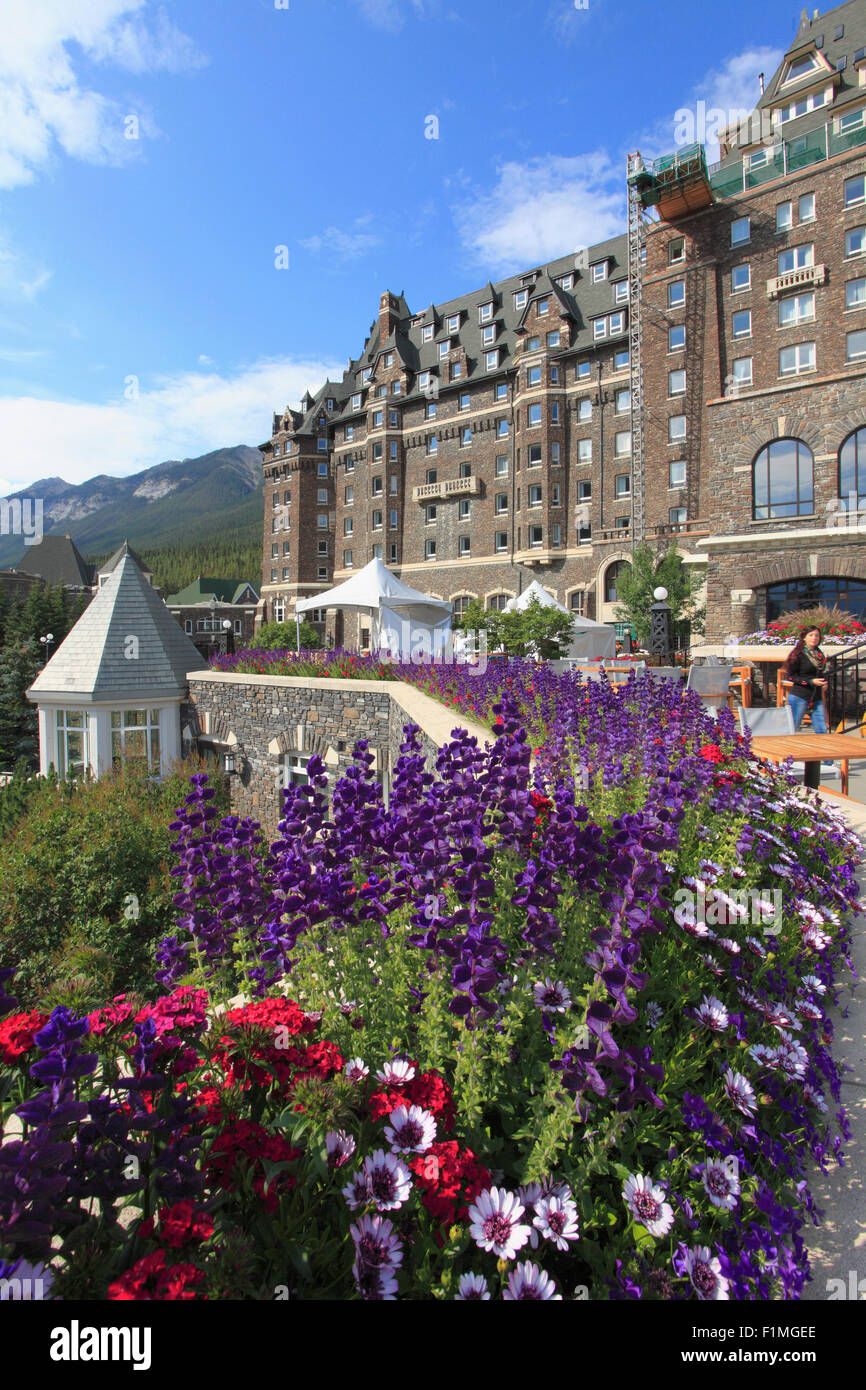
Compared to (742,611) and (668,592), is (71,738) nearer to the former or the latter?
(668,592)

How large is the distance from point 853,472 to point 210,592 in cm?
6926

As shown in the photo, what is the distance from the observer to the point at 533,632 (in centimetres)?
1720

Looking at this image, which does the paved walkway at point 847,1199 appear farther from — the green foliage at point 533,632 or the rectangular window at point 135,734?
the rectangular window at point 135,734

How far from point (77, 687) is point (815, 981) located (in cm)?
1776

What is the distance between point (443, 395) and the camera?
44.3m

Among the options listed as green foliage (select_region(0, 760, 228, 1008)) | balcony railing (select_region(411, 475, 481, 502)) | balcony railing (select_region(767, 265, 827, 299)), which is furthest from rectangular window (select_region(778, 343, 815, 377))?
green foliage (select_region(0, 760, 228, 1008))

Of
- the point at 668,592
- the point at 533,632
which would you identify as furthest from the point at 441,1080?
the point at 668,592

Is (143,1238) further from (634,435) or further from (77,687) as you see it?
(634,435)


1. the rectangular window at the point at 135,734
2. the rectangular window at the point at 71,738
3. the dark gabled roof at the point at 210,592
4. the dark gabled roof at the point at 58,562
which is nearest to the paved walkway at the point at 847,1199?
the rectangular window at the point at 135,734

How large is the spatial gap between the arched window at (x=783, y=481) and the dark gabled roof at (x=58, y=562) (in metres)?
71.4

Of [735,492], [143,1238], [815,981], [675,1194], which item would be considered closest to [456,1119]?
[675,1194]

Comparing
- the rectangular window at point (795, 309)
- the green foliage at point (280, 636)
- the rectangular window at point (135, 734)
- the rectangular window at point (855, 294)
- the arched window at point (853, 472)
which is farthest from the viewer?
the green foliage at point (280, 636)

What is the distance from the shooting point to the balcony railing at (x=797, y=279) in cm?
2505

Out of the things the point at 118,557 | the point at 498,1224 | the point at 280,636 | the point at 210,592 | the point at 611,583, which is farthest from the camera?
the point at 210,592
